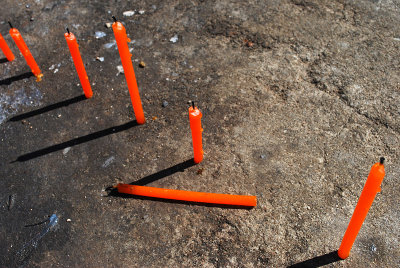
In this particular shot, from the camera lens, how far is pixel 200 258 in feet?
9.10

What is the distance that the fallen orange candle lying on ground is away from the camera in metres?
2.99

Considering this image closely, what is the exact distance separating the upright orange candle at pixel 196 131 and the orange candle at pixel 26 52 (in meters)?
2.20

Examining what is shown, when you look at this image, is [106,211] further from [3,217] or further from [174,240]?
[3,217]

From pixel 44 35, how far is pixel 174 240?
3321 mm

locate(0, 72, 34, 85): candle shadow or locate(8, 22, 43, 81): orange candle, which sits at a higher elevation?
locate(8, 22, 43, 81): orange candle

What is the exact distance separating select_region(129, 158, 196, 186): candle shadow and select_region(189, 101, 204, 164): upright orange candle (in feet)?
0.27

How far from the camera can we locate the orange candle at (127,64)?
116 inches

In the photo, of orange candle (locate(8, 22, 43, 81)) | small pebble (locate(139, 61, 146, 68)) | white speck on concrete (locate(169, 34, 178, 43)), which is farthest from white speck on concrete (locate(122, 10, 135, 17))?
orange candle (locate(8, 22, 43, 81))

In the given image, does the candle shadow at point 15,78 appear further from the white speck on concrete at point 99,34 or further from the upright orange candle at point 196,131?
the upright orange candle at point 196,131

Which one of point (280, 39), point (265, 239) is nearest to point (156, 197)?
point (265, 239)

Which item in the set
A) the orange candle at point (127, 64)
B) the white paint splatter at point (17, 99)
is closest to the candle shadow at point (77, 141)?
the orange candle at point (127, 64)

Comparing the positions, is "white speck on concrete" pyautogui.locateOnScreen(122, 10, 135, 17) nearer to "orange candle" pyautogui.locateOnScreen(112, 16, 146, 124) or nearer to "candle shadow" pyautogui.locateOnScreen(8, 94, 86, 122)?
"candle shadow" pyautogui.locateOnScreen(8, 94, 86, 122)

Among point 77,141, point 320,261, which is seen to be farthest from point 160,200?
point 320,261

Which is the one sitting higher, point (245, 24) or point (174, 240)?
point (245, 24)
